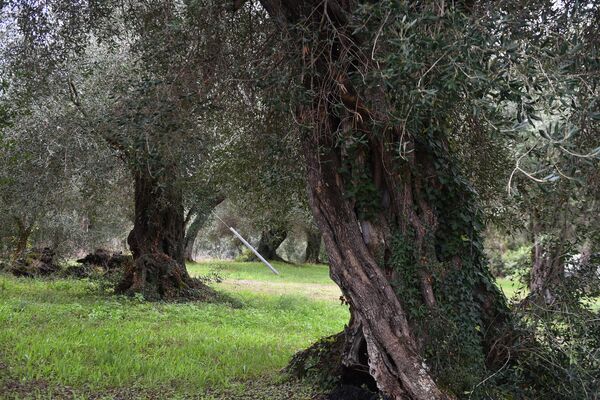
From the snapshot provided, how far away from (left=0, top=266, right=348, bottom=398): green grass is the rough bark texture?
0.83m

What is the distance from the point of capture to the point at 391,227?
5461 millimetres

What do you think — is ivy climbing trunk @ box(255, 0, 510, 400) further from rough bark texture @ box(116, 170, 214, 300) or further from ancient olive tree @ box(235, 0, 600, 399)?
rough bark texture @ box(116, 170, 214, 300)

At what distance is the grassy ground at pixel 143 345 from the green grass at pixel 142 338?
0.04 feet

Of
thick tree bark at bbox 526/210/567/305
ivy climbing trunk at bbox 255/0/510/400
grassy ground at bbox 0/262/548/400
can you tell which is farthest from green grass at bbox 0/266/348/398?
thick tree bark at bbox 526/210/567/305

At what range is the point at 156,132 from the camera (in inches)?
233

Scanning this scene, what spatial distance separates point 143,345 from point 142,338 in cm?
46

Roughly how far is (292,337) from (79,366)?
14.1ft

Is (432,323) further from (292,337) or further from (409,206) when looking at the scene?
(292,337)

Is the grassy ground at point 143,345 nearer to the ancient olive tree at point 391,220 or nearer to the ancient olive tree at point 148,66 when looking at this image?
the ancient olive tree at point 391,220

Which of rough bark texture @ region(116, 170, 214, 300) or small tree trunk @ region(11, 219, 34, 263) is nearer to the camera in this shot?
rough bark texture @ region(116, 170, 214, 300)

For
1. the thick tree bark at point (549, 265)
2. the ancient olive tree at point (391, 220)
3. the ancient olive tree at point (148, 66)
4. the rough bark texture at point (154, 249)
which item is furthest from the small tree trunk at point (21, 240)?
the thick tree bark at point (549, 265)

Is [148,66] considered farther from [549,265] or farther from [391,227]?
[549,265]

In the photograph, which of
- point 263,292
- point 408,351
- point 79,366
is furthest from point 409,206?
point 263,292

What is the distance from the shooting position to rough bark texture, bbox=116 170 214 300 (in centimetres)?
1395
